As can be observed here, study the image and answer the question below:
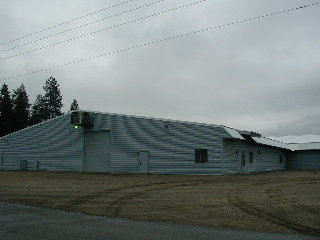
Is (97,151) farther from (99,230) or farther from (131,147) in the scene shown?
(99,230)

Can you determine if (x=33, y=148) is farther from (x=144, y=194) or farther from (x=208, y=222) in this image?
(x=208, y=222)

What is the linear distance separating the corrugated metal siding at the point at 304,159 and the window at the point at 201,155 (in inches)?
1076

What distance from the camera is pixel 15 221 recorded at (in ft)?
35.7

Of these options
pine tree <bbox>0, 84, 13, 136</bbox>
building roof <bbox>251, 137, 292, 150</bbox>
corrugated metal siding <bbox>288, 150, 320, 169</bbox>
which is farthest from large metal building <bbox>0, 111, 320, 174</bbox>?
pine tree <bbox>0, 84, 13, 136</bbox>

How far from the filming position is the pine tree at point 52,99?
108 meters

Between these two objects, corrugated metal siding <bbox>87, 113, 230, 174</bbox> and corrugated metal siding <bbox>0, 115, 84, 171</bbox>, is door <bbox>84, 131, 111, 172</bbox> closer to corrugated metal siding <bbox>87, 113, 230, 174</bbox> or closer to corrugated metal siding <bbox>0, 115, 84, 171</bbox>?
corrugated metal siding <bbox>87, 113, 230, 174</bbox>

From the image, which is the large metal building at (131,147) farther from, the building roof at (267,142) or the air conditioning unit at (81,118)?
the building roof at (267,142)

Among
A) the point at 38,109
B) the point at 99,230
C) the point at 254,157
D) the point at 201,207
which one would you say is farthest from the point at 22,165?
the point at 38,109

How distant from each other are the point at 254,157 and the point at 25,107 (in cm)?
7010

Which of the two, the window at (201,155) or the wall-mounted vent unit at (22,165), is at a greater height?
the window at (201,155)

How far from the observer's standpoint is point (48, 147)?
4288cm

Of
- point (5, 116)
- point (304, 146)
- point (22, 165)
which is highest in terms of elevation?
point (5, 116)

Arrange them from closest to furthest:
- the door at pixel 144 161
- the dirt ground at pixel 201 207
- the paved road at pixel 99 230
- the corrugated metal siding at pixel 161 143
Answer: the paved road at pixel 99 230, the dirt ground at pixel 201 207, the corrugated metal siding at pixel 161 143, the door at pixel 144 161

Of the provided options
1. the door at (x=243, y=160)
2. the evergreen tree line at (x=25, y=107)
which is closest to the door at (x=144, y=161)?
the door at (x=243, y=160)
